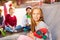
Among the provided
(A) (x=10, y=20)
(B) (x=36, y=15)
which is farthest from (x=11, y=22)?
(B) (x=36, y=15)

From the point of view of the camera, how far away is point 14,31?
0.92 m

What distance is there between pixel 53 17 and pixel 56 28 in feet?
0.25

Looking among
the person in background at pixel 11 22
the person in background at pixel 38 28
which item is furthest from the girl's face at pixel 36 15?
the person in background at pixel 11 22

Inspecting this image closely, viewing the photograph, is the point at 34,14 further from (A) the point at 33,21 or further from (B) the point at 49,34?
(B) the point at 49,34

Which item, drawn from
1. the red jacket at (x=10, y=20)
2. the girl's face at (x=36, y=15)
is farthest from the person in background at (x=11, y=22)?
the girl's face at (x=36, y=15)

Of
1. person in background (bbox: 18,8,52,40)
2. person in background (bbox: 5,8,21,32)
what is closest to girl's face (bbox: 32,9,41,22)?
person in background (bbox: 18,8,52,40)

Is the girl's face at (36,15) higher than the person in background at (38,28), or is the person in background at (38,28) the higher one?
the girl's face at (36,15)

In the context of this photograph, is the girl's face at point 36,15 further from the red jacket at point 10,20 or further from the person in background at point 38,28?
the red jacket at point 10,20

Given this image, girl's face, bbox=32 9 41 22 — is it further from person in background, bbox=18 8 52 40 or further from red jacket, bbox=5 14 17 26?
red jacket, bbox=5 14 17 26

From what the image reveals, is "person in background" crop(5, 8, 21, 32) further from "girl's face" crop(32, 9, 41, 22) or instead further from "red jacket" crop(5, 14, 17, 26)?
"girl's face" crop(32, 9, 41, 22)

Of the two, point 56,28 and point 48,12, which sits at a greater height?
point 48,12

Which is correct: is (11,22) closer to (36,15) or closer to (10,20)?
(10,20)

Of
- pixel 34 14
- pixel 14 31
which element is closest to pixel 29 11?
pixel 34 14

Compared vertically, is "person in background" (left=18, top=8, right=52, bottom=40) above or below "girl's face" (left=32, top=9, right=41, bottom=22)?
below
